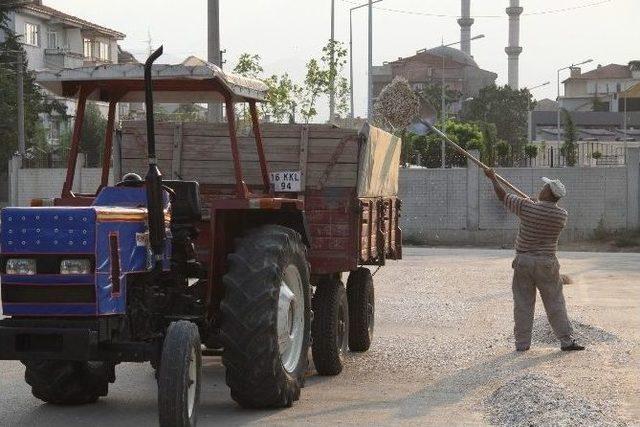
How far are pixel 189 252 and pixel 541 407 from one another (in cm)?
268

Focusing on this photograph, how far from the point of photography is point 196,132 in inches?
468

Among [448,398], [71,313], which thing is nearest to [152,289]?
[71,313]

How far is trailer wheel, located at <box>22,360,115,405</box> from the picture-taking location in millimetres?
9273

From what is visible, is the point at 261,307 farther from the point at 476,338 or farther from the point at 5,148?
the point at 5,148

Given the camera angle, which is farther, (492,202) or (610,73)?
(610,73)

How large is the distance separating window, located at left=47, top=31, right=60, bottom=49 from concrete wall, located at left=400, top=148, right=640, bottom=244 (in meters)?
→ 42.8

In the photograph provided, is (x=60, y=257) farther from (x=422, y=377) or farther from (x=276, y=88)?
(x=276, y=88)

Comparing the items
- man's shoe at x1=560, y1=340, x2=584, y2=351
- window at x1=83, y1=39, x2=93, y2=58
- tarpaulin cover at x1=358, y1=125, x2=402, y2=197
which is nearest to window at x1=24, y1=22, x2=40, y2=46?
window at x1=83, y1=39, x2=93, y2=58

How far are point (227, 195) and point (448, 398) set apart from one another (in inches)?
111

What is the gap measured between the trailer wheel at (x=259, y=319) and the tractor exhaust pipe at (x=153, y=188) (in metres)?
0.73

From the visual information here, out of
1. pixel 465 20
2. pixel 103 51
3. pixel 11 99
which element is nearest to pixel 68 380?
pixel 11 99

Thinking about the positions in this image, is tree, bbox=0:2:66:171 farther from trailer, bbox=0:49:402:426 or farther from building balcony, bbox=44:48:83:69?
trailer, bbox=0:49:402:426

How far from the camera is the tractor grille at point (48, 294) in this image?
7887 millimetres

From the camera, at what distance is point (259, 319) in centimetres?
877
